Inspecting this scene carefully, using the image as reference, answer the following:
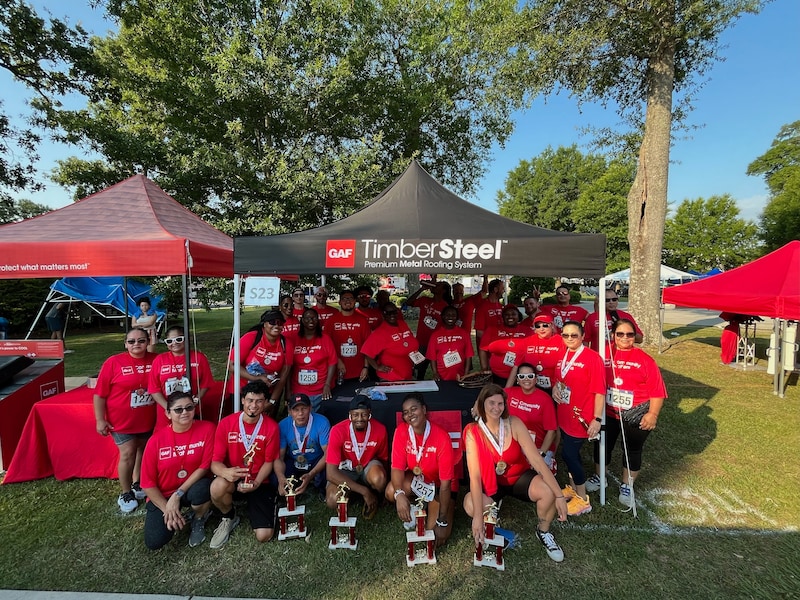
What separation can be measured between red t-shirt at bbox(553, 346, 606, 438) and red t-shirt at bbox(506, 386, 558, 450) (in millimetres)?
177

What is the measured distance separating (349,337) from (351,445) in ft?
5.93

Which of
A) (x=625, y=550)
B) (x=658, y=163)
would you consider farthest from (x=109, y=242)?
(x=658, y=163)

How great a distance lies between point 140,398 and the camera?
3350 millimetres

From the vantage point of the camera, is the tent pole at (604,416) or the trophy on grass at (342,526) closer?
the trophy on grass at (342,526)

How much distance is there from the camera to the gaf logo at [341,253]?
3.41 metres

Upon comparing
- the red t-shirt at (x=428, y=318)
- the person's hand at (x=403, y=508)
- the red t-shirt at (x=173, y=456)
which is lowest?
the person's hand at (x=403, y=508)

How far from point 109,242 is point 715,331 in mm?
18178

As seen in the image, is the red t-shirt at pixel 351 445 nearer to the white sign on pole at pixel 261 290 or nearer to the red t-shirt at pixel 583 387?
the white sign on pole at pixel 261 290

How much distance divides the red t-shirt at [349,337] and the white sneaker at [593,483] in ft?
8.60

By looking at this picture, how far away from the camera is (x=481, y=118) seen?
14.3 meters

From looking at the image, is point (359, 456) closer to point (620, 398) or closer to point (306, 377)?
point (306, 377)

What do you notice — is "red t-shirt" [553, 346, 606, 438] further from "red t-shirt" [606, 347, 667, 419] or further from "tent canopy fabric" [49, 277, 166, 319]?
"tent canopy fabric" [49, 277, 166, 319]

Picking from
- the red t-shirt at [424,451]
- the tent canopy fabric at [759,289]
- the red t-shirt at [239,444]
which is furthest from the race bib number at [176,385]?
the tent canopy fabric at [759,289]

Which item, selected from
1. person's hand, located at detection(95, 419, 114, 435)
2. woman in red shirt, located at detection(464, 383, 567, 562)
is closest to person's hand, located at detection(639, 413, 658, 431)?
woman in red shirt, located at detection(464, 383, 567, 562)
